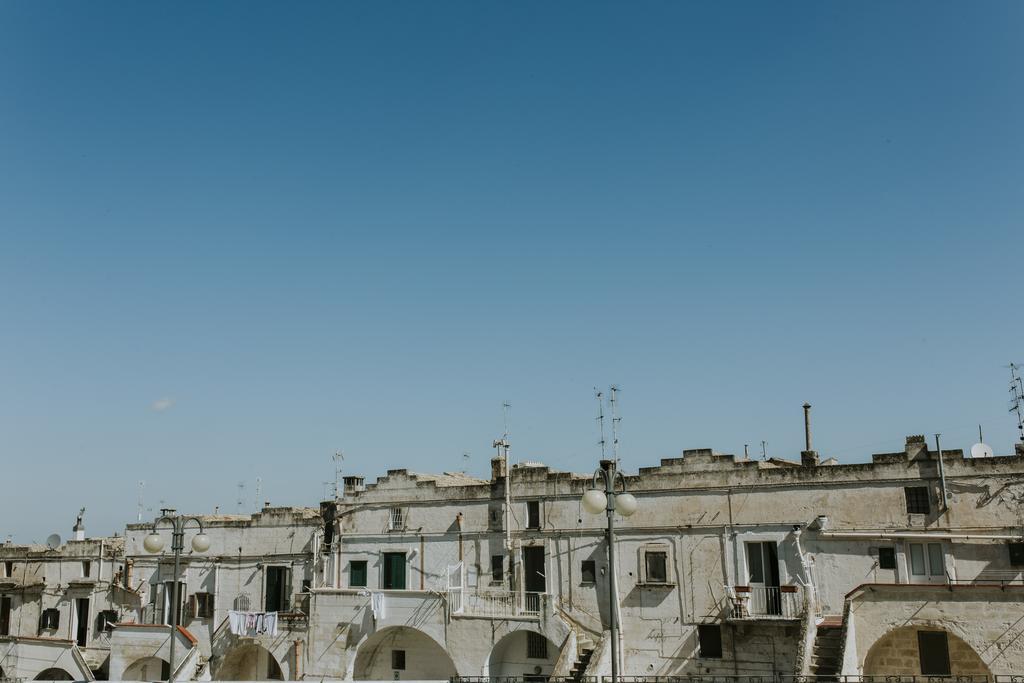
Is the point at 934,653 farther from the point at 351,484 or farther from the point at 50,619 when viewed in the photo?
the point at 50,619

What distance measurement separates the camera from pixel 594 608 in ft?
113

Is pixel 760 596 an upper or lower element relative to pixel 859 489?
lower

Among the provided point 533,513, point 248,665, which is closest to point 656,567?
point 533,513

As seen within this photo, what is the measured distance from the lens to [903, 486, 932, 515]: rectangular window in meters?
30.2

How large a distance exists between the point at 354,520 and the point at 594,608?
36.9 ft

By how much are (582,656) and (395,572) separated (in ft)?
30.9

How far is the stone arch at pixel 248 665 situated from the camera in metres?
40.4

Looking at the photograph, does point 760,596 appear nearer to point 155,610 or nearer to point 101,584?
point 155,610

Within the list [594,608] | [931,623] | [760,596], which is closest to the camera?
[931,623]

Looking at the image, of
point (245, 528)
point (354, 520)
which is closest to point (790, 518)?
point (354, 520)

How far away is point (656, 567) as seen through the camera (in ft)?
111

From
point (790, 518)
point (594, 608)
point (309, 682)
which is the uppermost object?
point (790, 518)

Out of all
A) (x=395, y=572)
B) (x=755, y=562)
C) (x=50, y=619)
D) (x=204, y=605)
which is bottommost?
(x=50, y=619)

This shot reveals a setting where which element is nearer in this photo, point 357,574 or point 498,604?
point 498,604
